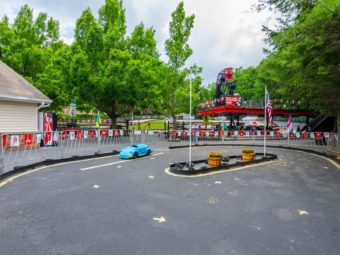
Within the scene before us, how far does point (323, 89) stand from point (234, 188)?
934cm

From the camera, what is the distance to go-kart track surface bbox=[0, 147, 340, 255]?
3.72 metres

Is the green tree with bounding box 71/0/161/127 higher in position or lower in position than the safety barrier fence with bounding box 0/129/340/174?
higher

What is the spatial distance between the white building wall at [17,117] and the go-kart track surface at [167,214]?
739cm

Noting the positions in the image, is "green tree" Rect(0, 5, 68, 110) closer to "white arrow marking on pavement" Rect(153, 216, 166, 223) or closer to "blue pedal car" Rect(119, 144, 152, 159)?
"blue pedal car" Rect(119, 144, 152, 159)

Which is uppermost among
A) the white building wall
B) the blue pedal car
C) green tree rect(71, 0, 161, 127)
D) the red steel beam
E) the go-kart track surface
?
green tree rect(71, 0, 161, 127)

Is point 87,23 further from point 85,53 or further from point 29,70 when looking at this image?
point 29,70

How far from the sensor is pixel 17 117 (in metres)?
14.3

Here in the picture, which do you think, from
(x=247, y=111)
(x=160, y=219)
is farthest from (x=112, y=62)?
(x=247, y=111)

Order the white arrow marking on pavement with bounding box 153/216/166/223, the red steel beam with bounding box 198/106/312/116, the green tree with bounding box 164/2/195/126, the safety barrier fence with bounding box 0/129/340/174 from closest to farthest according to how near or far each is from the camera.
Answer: the white arrow marking on pavement with bounding box 153/216/166/223, the safety barrier fence with bounding box 0/129/340/174, the green tree with bounding box 164/2/195/126, the red steel beam with bounding box 198/106/312/116

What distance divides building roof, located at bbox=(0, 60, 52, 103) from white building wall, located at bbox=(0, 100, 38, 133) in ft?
2.08

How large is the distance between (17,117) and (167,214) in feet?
46.2

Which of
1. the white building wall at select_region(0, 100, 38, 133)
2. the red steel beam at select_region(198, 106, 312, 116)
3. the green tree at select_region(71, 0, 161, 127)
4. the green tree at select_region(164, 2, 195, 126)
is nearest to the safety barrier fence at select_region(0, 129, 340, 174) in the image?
the white building wall at select_region(0, 100, 38, 133)

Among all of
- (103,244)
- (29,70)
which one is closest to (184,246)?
(103,244)

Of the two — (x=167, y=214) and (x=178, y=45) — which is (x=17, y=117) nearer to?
(x=167, y=214)
